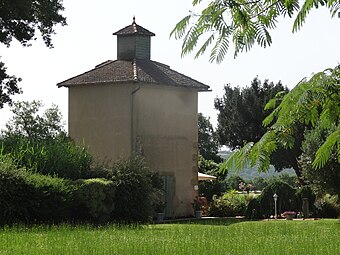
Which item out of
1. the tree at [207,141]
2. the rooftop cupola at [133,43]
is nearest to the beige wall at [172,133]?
the rooftop cupola at [133,43]

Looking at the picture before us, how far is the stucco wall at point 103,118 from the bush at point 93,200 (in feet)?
26.9

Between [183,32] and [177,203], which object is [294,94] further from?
[177,203]

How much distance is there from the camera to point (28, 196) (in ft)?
74.1

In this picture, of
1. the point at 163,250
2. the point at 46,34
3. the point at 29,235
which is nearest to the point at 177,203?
the point at 46,34

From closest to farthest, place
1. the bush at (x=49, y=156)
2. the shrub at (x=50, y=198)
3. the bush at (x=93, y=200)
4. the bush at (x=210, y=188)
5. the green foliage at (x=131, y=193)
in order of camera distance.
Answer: the shrub at (x=50, y=198) < the bush at (x=93, y=200) < the bush at (x=49, y=156) < the green foliage at (x=131, y=193) < the bush at (x=210, y=188)

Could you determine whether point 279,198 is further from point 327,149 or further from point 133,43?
point 327,149

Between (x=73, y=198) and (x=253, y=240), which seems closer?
(x=253, y=240)

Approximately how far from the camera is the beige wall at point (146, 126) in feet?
112

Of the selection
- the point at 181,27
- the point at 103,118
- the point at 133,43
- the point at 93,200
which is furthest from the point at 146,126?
the point at 181,27

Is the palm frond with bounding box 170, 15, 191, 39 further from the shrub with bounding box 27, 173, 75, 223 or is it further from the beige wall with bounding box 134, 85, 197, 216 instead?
the beige wall with bounding box 134, 85, 197, 216

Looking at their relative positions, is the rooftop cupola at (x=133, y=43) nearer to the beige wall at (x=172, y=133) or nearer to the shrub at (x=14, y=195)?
the beige wall at (x=172, y=133)

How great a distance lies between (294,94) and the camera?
4.06 m

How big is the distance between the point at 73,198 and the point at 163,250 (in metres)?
11.3

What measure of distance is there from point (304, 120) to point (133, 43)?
3293 centimetres
